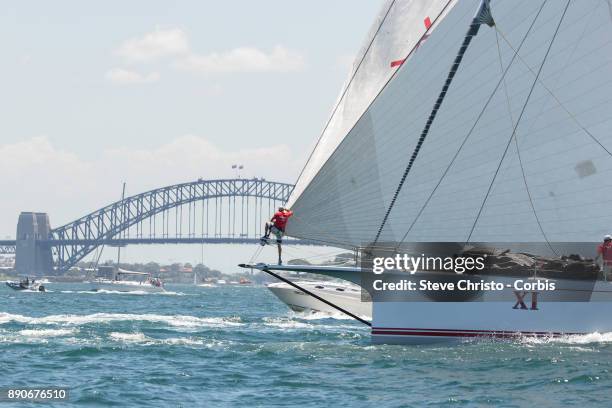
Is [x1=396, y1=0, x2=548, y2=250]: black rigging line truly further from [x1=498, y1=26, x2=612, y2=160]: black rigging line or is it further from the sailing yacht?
[x1=498, y1=26, x2=612, y2=160]: black rigging line

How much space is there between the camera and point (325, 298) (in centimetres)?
2420

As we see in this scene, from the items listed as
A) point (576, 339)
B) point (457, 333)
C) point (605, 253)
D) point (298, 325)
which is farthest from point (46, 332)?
point (605, 253)

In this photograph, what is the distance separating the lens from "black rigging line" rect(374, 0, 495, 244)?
44.5 feet

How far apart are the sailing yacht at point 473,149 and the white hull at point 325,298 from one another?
27.0ft

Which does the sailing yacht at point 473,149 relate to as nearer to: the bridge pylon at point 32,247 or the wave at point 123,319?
the wave at point 123,319

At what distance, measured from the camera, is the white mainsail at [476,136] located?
44.4 ft

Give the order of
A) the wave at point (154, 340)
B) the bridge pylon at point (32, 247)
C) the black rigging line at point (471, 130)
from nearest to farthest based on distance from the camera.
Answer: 1. the black rigging line at point (471, 130)
2. the wave at point (154, 340)
3. the bridge pylon at point (32, 247)

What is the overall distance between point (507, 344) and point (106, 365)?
4.83 metres

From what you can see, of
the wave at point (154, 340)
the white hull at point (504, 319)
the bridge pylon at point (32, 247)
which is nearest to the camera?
the white hull at point (504, 319)

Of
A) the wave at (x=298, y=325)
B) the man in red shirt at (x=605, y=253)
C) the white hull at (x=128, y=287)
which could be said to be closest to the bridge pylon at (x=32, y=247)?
the white hull at (x=128, y=287)

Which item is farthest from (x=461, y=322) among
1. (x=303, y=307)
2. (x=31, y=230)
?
(x=31, y=230)

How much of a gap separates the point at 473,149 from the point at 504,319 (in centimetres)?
217

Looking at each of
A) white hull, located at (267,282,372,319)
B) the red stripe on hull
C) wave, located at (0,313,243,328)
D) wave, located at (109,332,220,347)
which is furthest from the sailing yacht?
white hull, located at (267,282,372,319)

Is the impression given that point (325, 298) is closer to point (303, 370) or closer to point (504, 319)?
point (504, 319)
